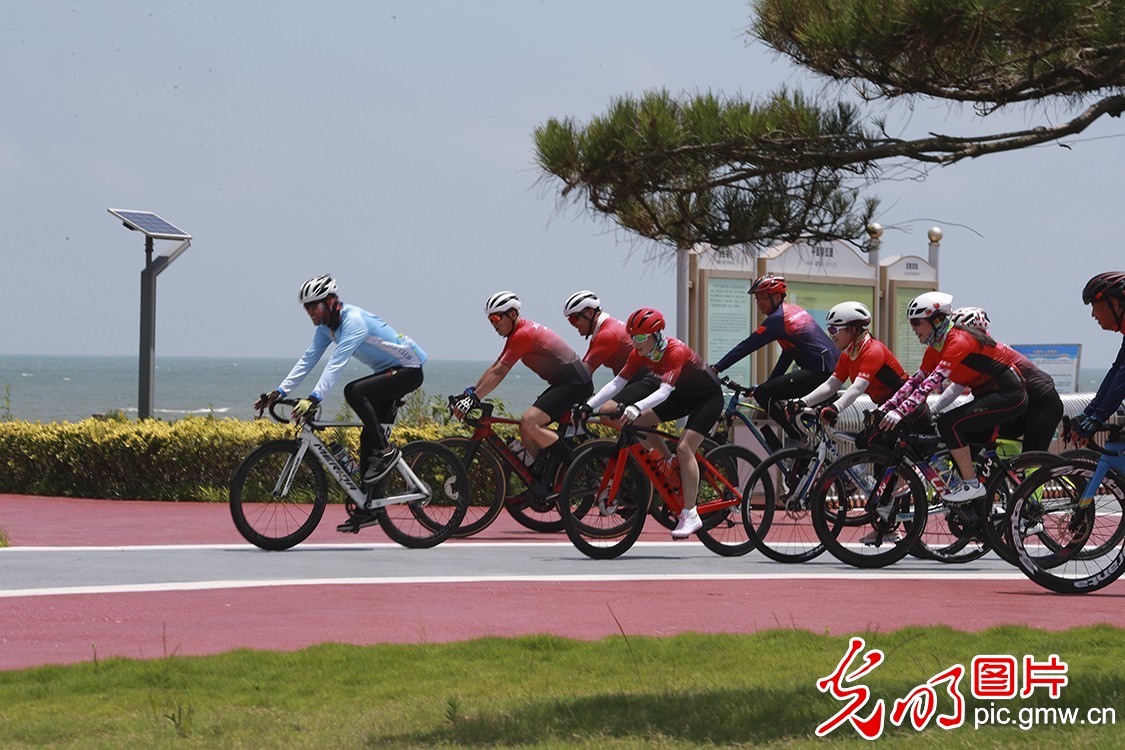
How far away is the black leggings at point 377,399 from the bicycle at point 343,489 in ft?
0.53

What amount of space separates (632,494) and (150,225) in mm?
9109

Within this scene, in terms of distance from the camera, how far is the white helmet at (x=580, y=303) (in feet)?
40.0

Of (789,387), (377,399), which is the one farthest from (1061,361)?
(377,399)

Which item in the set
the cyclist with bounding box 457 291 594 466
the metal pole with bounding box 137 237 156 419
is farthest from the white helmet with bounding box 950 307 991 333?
the metal pole with bounding box 137 237 156 419

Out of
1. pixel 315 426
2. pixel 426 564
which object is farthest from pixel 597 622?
pixel 315 426

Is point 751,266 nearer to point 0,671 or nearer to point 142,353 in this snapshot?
point 142,353

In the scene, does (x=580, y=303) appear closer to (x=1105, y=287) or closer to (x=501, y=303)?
(x=501, y=303)

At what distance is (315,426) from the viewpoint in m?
11.6

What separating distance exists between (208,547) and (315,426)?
1.28 meters

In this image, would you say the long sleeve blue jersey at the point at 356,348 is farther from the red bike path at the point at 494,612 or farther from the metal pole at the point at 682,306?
the metal pole at the point at 682,306

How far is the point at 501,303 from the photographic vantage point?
12125 mm

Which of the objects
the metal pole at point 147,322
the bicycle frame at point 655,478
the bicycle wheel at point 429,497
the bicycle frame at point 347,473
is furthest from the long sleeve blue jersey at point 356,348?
the metal pole at point 147,322

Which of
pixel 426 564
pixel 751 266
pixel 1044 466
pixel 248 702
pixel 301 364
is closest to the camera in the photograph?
pixel 248 702

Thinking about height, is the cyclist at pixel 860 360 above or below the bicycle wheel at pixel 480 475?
above
